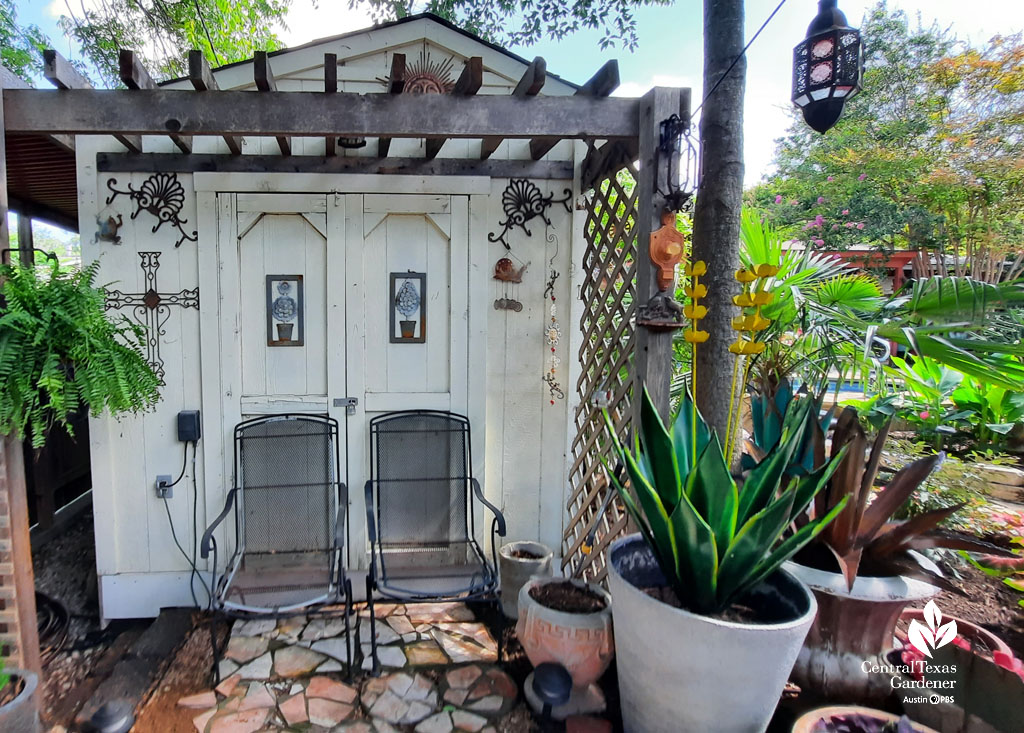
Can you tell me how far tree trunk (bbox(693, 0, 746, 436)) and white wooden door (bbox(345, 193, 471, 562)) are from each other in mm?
1298

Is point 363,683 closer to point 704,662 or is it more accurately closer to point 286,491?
point 286,491

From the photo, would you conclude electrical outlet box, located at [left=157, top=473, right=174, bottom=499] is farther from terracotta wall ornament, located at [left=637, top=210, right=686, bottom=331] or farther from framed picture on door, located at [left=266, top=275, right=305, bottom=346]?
terracotta wall ornament, located at [left=637, top=210, right=686, bottom=331]

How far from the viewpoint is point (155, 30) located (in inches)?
222

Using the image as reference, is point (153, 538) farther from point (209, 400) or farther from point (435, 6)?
point (435, 6)

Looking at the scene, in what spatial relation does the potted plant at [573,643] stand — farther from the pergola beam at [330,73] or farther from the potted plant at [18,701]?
the pergola beam at [330,73]

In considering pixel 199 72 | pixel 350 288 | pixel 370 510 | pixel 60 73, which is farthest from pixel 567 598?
pixel 60 73

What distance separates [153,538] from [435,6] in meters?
5.76

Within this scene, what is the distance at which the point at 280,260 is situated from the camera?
2752 mm

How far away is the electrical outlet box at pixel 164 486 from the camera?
2.77 m

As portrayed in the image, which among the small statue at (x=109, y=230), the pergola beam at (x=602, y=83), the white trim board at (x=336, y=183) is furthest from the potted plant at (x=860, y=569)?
the small statue at (x=109, y=230)

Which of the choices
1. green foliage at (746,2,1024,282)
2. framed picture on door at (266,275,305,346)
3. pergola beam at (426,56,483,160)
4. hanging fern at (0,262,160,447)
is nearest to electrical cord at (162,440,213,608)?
framed picture on door at (266,275,305,346)

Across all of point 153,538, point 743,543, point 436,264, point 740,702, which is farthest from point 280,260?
point 740,702

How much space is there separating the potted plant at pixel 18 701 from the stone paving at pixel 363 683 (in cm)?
46

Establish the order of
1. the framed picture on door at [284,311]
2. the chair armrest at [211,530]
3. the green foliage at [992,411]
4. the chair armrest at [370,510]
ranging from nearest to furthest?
the chair armrest at [211,530]
the chair armrest at [370,510]
the framed picture on door at [284,311]
the green foliage at [992,411]
